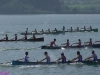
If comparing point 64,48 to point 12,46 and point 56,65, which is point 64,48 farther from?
point 56,65

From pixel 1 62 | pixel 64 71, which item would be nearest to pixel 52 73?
pixel 64 71

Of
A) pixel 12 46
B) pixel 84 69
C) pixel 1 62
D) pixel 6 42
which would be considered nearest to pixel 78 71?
pixel 84 69

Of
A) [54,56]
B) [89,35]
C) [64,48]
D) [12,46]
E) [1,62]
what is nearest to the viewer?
[1,62]

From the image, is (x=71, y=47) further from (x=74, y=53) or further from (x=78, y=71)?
(x=78, y=71)

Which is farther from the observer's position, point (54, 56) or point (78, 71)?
point (54, 56)

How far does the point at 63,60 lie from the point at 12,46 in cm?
2957

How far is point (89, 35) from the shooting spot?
115m

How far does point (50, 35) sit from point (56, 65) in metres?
52.1

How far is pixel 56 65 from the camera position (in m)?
64.2

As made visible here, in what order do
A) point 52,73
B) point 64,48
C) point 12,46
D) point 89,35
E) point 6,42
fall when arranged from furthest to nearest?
1. point 89,35
2. point 6,42
3. point 12,46
4. point 64,48
5. point 52,73

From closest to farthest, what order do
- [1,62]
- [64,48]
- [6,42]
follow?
[1,62] → [64,48] → [6,42]

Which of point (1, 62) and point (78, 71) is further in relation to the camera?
point (1, 62)

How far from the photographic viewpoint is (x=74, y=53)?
79.2 metres

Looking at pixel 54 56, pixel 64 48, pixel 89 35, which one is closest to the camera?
pixel 54 56
